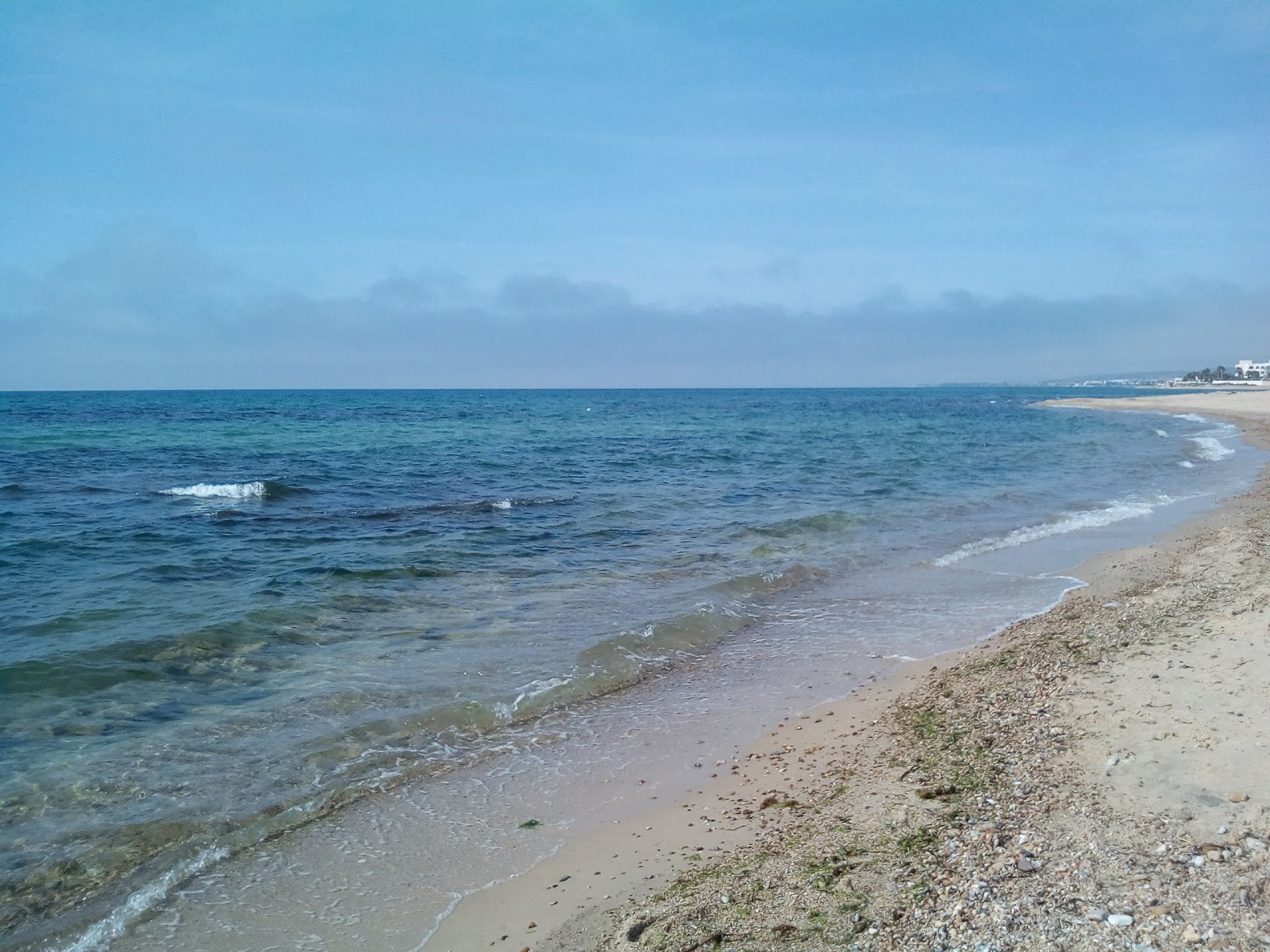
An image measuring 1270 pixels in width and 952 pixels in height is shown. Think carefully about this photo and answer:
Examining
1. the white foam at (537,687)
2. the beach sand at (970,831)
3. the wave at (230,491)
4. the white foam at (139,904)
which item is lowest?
the white foam at (139,904)

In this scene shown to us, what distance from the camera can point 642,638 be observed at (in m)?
9.66

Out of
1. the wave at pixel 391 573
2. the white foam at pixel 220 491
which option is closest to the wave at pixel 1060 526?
the wave at pixel 391 573

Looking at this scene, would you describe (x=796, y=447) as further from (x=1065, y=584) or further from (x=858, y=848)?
(x=858, y=848)

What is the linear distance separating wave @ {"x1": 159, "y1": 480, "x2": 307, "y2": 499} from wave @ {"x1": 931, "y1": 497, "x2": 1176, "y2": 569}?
1686 cm

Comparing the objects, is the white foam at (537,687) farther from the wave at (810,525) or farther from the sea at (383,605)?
the wave at (810,525)

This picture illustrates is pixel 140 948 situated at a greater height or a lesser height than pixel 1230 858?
lesser

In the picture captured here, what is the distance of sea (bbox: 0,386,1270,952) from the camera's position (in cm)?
601

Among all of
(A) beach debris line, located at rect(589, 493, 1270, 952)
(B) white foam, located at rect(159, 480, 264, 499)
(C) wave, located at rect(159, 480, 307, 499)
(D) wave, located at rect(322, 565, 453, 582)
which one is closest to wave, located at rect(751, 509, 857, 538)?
(D) wave, located at rect(322, 565, 453, 582)

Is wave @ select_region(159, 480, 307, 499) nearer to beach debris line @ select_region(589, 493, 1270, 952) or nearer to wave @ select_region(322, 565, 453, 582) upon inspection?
wave @ select_region(322, 565, 453, 582)

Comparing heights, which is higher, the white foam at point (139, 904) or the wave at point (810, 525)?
the wave at point (810, 525)

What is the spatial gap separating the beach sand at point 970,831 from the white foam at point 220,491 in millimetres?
18119

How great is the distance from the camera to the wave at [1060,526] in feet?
48.0

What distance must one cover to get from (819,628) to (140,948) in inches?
308

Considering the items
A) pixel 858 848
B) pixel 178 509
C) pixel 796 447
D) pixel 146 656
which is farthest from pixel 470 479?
pixel 858 848
